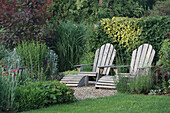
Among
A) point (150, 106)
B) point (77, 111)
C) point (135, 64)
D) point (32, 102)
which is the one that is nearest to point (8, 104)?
point (32, 102)

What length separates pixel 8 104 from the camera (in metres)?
4.14

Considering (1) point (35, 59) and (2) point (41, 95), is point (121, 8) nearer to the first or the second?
(1) point (35, 59)

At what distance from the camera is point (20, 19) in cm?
744

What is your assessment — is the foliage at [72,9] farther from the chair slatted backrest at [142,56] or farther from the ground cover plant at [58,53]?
the chair slatted backrest at [142,56]

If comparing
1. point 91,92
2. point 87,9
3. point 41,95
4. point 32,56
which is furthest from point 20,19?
point 87,9

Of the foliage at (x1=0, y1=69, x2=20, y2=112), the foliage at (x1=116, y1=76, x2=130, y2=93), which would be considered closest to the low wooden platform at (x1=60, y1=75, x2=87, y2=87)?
the foliage at (x1=116, y1=76, x2=130, y2=93)

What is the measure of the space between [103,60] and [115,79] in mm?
1480

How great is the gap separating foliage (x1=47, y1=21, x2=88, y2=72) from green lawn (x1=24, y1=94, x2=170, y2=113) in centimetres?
358

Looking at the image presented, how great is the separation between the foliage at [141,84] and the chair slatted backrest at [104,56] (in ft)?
5.40

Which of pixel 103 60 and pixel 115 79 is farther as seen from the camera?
pixel 103 60

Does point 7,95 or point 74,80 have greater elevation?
point 7,95

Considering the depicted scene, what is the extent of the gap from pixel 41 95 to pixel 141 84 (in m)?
2.31

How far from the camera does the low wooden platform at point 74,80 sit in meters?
6.61

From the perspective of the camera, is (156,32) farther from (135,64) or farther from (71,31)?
(71,31)
